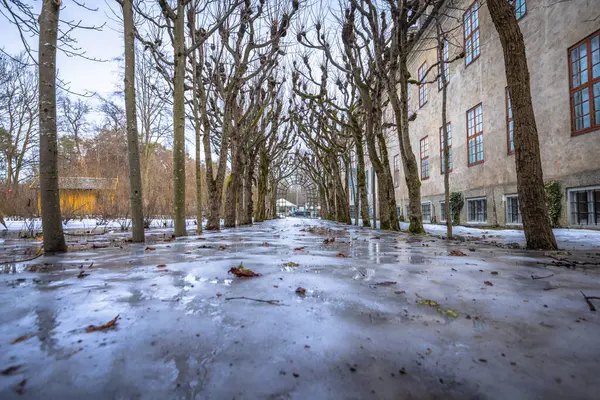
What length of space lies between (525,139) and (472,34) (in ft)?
34.8

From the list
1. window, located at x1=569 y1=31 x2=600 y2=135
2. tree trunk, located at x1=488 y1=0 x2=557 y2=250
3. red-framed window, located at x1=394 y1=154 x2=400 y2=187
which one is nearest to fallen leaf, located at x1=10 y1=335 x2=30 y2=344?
tree trunk, located at x1=488 y1=0 x2=557 y2=250

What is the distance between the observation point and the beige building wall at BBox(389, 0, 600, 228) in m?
7.39

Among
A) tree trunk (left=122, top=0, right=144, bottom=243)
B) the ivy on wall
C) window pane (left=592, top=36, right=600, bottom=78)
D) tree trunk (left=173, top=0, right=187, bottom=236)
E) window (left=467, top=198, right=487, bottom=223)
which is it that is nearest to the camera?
tree trunk (left=122, top=0, right=144, bottom=243)

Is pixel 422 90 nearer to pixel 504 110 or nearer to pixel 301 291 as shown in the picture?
pixel 504 110

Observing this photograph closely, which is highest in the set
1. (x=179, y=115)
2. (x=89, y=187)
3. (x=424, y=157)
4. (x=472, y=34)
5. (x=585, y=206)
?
(x=472, y=34)

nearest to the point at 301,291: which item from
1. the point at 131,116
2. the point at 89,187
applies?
the point at 131,116

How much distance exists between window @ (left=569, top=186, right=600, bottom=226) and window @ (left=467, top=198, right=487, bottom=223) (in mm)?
3406

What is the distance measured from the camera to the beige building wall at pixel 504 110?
7387 mm

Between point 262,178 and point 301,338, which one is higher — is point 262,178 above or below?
above

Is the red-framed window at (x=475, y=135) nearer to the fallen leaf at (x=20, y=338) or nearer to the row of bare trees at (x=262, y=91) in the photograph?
the row of bare trees at (x=262, y=91)

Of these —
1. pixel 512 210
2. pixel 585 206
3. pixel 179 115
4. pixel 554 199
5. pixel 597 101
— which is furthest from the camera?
pixel 512 210

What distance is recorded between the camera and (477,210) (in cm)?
1166

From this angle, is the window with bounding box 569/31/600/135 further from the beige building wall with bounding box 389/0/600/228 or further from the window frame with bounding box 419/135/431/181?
the window frame with bounding box 419/135/431/181

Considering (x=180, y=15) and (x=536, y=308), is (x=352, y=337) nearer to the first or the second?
(x=536, y=308)
